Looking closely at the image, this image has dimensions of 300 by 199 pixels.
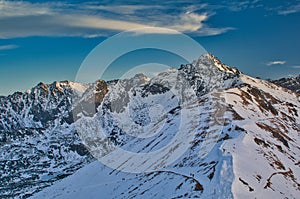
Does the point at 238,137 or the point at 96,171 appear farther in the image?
the point at 96,171

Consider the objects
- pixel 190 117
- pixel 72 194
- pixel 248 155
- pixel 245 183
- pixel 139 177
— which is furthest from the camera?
pixel 190 117

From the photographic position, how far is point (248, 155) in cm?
9469

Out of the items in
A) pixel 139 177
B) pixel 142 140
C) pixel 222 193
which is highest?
pixel 142 140

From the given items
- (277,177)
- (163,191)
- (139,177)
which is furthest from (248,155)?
(139,177)

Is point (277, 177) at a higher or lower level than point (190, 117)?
lower

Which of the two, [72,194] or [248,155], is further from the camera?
[72,194]

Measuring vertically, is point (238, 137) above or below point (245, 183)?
above

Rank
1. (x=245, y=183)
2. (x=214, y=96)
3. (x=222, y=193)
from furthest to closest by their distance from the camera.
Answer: (x=214, y=96) < (x=245, y=183) < (x=222, y=193)

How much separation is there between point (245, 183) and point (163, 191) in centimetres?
2319

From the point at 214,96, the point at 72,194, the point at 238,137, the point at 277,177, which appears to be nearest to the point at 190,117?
the point at 214,96

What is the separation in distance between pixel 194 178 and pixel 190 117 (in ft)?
222

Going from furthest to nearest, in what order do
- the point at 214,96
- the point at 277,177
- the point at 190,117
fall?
the point at 214,96
the point at 190,117
the point at 277,177

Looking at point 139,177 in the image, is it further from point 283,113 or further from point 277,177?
point 283,113

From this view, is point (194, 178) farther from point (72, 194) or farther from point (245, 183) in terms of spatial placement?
point (72, 194)
